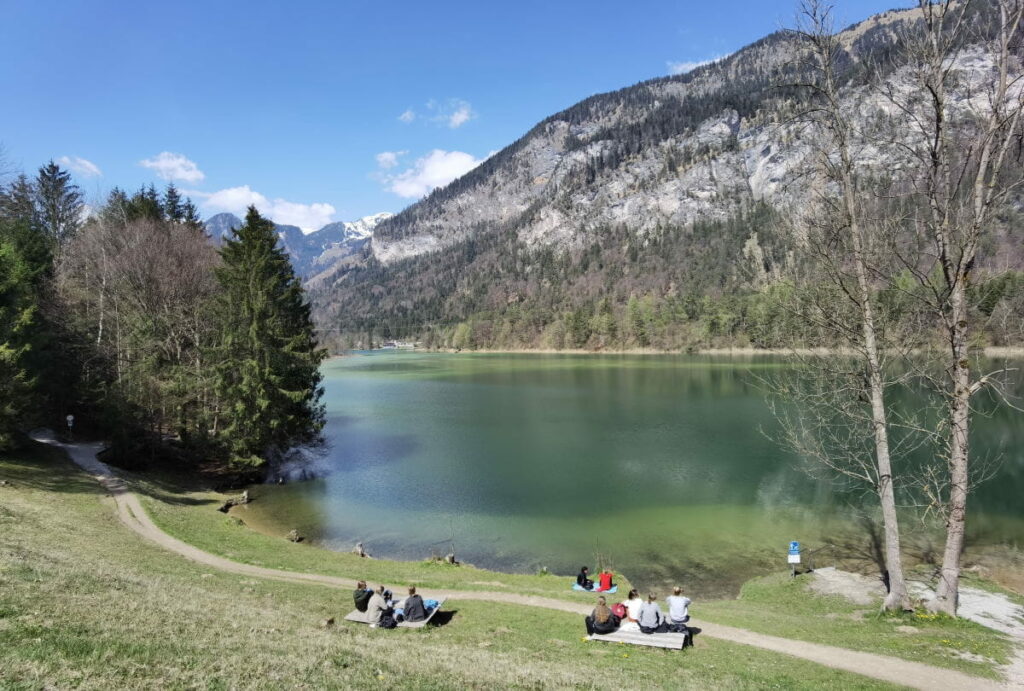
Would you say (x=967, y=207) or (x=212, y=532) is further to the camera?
(x=212, y=532)

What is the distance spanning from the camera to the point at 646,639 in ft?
39.3

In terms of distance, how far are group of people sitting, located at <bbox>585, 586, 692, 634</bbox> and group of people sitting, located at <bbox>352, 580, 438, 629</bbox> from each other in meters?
4.01

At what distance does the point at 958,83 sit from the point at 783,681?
13.7 meters

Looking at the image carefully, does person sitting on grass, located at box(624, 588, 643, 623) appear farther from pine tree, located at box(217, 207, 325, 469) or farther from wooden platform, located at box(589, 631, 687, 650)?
pine tree, located at box(217, 207, 325, 469)

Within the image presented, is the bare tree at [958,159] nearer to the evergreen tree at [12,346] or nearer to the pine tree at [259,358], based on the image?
the pine tree at [259,358]

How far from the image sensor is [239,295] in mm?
33719

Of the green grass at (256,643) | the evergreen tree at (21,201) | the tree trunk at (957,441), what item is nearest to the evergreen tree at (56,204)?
the evergreen tree at (21,201)

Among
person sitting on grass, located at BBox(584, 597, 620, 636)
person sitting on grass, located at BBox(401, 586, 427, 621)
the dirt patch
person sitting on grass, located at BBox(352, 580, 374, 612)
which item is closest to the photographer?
person sitting on grass, located at BBox(584, 597, 620, 636)

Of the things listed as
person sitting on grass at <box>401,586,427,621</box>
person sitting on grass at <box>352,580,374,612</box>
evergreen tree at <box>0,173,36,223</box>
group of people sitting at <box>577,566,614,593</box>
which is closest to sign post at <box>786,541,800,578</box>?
group of people sitting at <box>577,566,614,593</box>

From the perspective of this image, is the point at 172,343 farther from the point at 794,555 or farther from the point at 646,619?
the point at 794,555

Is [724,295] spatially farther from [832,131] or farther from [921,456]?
[832,131]

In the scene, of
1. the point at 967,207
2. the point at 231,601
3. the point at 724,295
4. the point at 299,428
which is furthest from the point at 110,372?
the point at 724,295

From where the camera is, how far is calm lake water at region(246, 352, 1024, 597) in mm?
22688

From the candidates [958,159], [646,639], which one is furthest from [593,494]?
[958,159]
